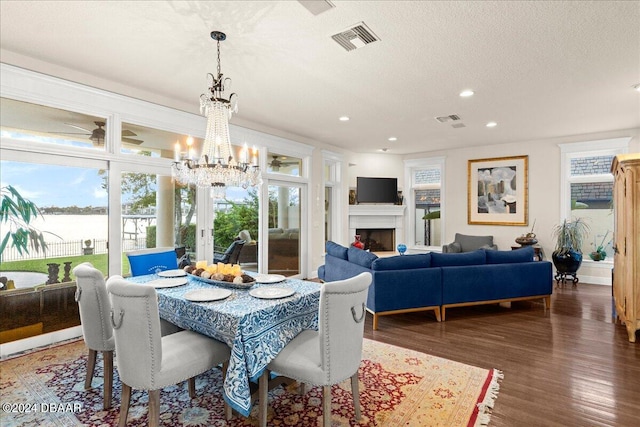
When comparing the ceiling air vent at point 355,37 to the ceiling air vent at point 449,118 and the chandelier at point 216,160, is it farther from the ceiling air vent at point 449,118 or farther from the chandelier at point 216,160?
the ceiling air vent at point 449,118

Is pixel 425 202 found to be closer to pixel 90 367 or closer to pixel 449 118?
pixel 449 118

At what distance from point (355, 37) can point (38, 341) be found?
13.5 ft

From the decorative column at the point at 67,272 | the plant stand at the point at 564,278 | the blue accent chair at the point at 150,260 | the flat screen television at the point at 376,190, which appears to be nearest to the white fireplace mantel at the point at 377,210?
the flat screen television at the point at 376,190

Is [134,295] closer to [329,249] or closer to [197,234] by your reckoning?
[197,234]

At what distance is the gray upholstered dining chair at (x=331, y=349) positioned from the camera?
6.19 feet

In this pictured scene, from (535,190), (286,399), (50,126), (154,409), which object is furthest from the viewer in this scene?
(535,190)

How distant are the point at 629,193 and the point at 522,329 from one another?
5.76 feet

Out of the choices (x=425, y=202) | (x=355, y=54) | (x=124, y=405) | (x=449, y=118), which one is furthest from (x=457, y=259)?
(x=425, y=202)

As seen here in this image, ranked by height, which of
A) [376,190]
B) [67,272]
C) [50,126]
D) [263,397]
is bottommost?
[263,397]

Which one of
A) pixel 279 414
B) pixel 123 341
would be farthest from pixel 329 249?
pixel 123 341

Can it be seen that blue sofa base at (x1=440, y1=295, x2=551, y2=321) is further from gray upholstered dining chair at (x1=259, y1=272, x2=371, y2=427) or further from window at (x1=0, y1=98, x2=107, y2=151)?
window at (x1=0, y1=98, x2=107, y2=151)

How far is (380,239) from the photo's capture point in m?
8.34

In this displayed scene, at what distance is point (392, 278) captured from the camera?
12.6 ft

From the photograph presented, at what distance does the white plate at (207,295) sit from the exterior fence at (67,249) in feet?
7.01
